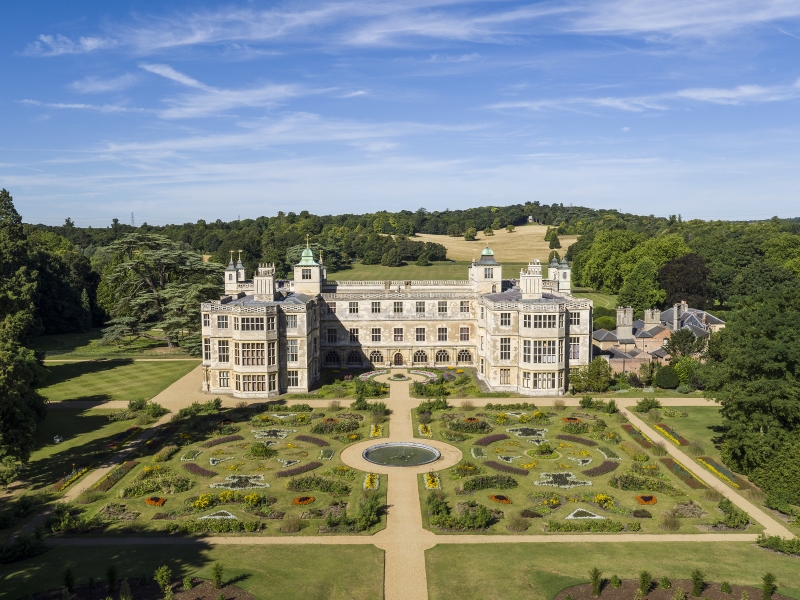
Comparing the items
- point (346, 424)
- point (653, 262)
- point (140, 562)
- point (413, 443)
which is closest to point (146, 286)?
point (346, 424)

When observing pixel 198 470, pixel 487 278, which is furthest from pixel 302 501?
pixel 487 278

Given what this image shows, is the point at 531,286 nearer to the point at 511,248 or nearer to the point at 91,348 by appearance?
the point at 91,348

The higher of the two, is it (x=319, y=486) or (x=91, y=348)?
(x=91, y=348)

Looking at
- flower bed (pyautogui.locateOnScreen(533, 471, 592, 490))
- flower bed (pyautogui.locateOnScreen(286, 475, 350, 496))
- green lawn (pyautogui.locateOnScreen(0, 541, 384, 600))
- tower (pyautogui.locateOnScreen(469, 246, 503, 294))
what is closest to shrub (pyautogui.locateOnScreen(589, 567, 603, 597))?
green lawn (pyautogui.locateOnScreen(0, 541, 384, 600))

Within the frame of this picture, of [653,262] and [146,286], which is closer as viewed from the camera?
[146,286]

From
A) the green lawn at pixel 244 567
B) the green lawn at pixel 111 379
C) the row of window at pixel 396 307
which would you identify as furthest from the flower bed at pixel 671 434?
the green lawn at pixel 111 379

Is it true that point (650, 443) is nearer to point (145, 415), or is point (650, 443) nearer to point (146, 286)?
point (145, 415)
